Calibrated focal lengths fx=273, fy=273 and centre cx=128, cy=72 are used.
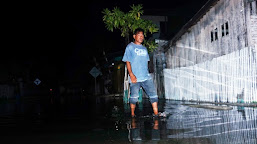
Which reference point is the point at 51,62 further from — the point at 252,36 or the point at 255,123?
the point at 255,123

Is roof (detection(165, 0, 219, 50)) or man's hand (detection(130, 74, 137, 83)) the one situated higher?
roof (detection(165, 0, 219, 50))

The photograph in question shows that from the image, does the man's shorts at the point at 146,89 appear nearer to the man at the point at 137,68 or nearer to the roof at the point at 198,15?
the man at the point at 137,68

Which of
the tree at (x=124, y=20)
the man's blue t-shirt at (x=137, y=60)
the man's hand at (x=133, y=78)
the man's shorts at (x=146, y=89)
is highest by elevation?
the tree at (x=124, y=20)

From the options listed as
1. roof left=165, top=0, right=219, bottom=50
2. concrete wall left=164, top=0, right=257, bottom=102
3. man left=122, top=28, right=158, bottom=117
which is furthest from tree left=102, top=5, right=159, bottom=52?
man left=122, top=28, right=158, bottom=117

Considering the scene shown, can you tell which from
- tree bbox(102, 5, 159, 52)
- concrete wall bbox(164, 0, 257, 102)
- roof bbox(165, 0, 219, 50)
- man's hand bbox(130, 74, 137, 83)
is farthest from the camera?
tree bbox(102, 5, 159, 52)

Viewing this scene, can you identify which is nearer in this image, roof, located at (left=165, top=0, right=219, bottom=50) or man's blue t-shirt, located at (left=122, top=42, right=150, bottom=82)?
man's blue t-shirt, located at (left=122, top=42, right=150, bottom=82)

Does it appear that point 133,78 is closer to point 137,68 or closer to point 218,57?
point 137,68

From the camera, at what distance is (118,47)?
4438 centimetres

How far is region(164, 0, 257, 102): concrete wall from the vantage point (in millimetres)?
8469

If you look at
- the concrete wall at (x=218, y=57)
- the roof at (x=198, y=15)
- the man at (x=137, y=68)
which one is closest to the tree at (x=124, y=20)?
the roof at (x=198, y=15)

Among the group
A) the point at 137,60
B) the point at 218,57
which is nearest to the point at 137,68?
the point at 137,60

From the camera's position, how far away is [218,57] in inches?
402

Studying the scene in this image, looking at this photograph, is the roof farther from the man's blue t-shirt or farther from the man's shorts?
the man's shorts

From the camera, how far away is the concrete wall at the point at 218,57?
333 inches
